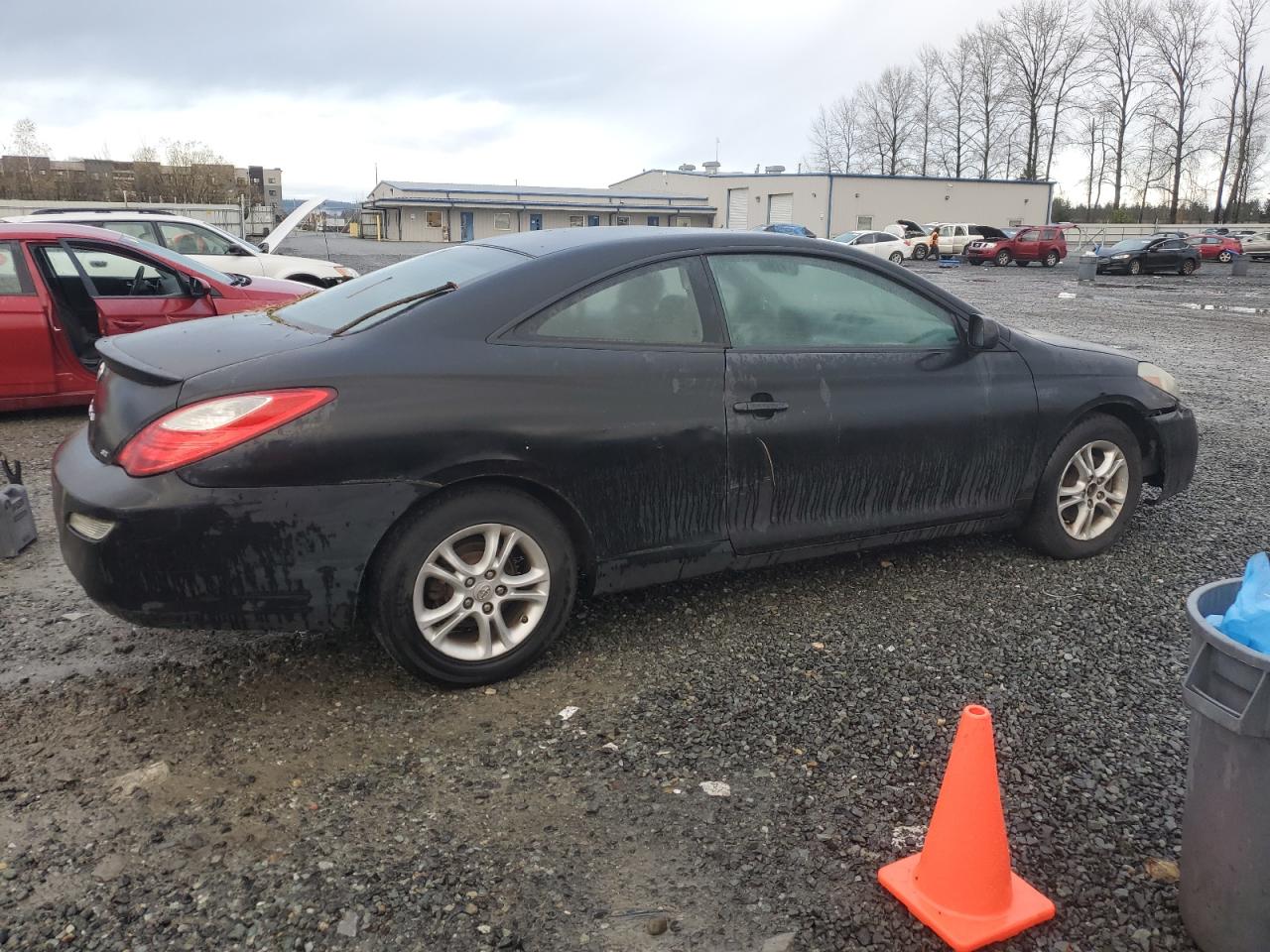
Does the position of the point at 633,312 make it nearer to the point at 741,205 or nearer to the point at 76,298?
the point at 76,298

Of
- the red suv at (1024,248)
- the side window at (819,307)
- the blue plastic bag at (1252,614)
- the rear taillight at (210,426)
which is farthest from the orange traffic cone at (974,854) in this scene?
the red suv at (1024,248)

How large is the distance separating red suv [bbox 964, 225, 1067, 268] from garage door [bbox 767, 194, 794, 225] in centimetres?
2430

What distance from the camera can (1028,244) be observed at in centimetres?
3766

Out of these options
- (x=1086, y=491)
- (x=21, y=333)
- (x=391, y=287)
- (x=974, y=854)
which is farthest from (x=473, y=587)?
(x=21, y=333)

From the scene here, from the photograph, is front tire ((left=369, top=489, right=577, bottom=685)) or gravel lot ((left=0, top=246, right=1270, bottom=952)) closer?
gravel lot ((left=0, top=246, right=1270, bottom=952))

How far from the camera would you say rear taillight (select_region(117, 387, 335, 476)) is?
2.88 metres

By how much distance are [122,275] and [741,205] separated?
64.0 metres

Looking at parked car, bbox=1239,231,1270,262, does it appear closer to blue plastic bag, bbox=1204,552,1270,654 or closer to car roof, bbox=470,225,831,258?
car roof, bbox=470,225,831,258

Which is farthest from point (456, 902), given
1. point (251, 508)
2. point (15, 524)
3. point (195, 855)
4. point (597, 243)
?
point (15, 524)

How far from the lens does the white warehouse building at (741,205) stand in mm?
60531

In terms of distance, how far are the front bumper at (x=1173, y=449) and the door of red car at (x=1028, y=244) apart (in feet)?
119

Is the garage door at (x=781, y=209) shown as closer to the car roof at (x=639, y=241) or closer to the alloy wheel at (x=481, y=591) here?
the car roof at (x=639, y=241)

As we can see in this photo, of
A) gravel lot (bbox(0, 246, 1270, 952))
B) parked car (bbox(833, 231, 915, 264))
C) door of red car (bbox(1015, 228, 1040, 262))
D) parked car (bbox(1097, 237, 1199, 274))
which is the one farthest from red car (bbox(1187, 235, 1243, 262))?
gravel lot (bbox(0, 246, 1270, 952))

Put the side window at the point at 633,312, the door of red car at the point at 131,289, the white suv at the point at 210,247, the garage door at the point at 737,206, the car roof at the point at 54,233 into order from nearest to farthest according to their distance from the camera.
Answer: the side window at the point at 633,312
the car roof at the point at 54,233
the door of red car at the point at 131,289
the white suv at the point at 210,247
the garage door at the point at 737,206
